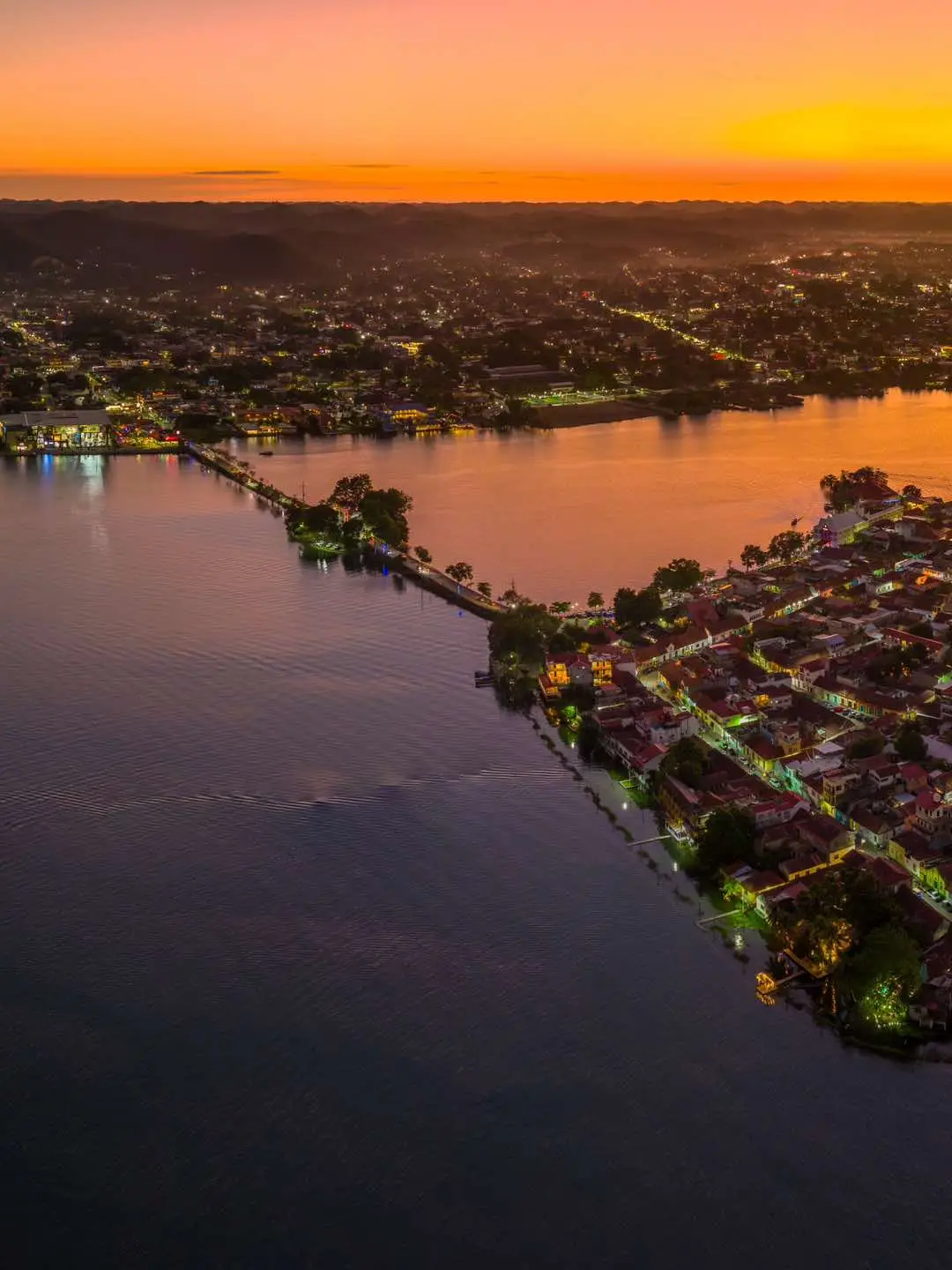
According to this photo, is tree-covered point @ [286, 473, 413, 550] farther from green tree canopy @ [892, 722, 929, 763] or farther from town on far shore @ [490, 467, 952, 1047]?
green tree canopy @ [892, 722, 929, 763]

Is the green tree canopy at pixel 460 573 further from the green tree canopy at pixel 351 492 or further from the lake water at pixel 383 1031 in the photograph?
the green tree canopy at pixel 351 492

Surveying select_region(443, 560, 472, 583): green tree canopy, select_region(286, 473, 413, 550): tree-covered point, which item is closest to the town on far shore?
select_region(443, 560, 472, 583): green tree canopy

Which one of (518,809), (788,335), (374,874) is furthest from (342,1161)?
(788,335)

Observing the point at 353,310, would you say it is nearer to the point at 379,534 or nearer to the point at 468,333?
the point at 468,333

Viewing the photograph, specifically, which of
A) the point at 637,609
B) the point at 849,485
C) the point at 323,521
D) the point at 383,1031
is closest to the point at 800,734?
the point at 637,609

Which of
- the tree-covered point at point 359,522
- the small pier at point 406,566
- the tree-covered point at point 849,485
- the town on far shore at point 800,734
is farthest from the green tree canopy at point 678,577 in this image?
the tree-covered point at point 849,485
